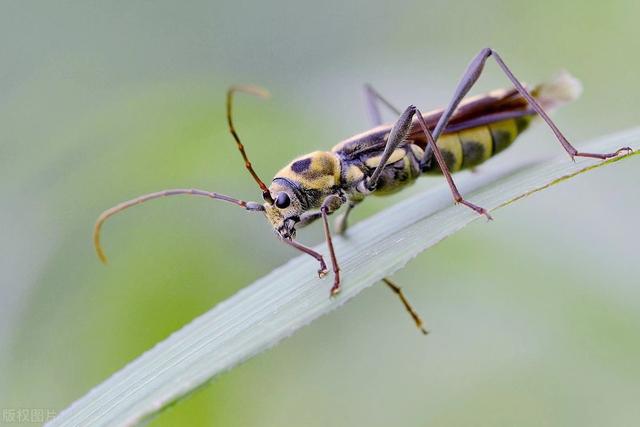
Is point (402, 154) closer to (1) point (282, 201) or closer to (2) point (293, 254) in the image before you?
(1) point (282, 201)

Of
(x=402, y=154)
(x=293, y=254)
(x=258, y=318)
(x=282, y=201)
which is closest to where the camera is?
(x=258, y=318)

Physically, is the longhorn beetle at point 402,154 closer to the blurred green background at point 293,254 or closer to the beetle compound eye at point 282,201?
the beetle compound eye at point 282,201

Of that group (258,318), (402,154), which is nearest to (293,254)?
(402,154)

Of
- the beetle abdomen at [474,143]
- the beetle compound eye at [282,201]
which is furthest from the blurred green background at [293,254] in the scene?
the beetle compound eye at [282,201]

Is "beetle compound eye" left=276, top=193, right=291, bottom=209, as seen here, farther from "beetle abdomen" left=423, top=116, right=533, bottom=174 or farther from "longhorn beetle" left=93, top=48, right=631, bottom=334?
"beetle abdomen" left=423, top=116, right=533, bottom=174

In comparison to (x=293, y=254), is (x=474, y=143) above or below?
above

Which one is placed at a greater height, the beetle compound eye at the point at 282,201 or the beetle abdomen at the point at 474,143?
the beetle compound eye at the point at 282,201

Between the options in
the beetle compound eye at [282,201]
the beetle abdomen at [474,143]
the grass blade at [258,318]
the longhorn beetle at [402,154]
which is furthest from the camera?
the beetle abdomen at [474,143]
